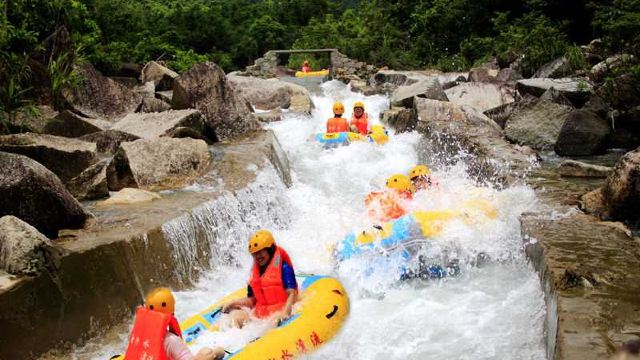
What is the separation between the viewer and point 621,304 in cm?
438

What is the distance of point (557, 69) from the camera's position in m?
13.6

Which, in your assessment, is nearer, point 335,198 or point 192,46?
point 335,198

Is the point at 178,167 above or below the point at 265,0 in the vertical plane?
below

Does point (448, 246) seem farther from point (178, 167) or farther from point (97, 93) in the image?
point (97, 93)

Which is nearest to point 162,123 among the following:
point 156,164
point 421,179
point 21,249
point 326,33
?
point 156,164

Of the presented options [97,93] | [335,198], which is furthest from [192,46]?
[335,198]

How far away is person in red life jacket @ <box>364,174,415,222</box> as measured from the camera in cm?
753

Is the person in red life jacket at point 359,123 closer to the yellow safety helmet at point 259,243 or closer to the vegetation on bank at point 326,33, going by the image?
the vegetation on bank at point 326,33

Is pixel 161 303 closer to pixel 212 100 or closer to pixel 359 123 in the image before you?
pixel 212 100

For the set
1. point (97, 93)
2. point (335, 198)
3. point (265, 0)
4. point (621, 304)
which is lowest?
point (335, 198)

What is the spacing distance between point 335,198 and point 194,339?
548 centimetres

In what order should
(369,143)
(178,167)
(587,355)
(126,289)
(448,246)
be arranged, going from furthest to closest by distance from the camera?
(369,143)
(178,167)
(448,246)
(126,289)
(587,355)

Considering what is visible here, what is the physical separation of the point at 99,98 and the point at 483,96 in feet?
28.8

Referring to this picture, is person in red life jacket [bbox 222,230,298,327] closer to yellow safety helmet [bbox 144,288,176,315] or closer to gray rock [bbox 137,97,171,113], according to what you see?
yellow safety helmet [bbox 144,288,176,315]
